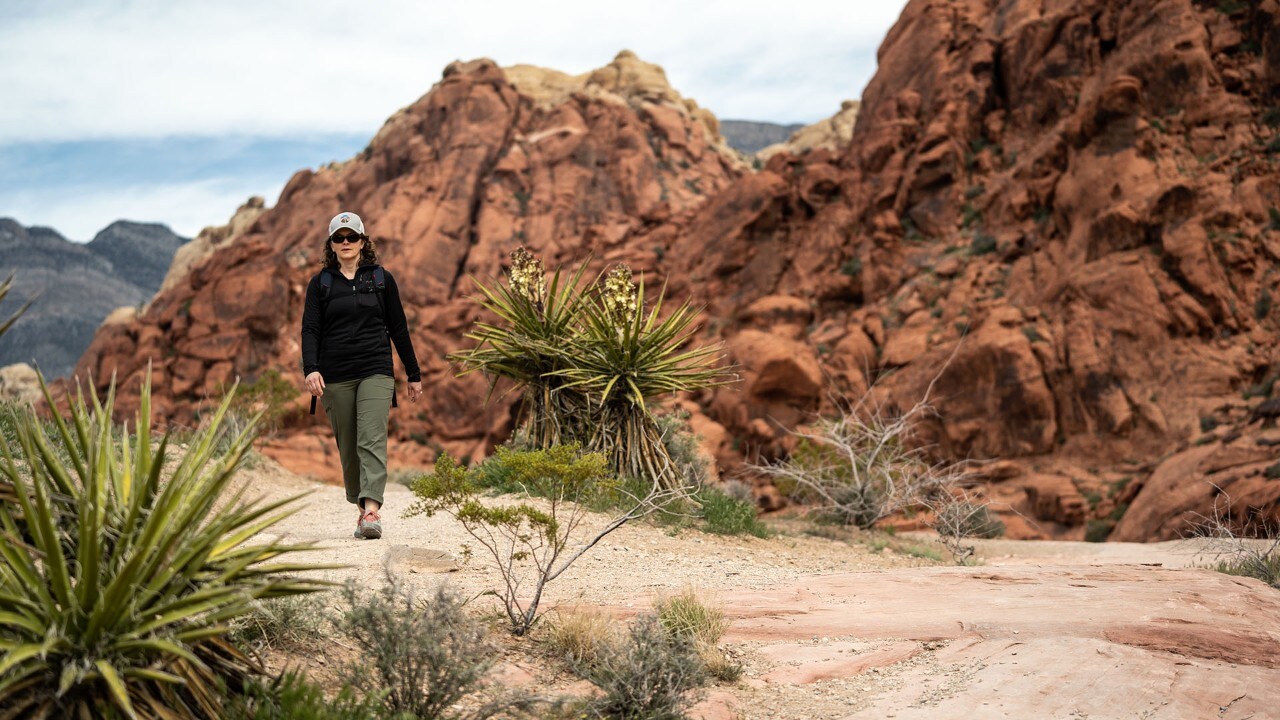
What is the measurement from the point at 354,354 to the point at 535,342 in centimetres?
330

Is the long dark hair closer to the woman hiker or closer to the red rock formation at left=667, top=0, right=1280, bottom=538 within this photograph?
the woman hiker

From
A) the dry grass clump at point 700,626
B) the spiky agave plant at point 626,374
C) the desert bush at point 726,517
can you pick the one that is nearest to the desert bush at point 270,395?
the spiky agave plant at point 626,374

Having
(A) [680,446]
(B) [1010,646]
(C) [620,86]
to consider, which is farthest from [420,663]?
(C) [620,86]

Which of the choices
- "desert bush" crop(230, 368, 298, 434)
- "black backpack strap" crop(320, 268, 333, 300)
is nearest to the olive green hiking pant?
"black backpack strap" crop(320, 268, 333, 300)

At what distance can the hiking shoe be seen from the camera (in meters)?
6.33

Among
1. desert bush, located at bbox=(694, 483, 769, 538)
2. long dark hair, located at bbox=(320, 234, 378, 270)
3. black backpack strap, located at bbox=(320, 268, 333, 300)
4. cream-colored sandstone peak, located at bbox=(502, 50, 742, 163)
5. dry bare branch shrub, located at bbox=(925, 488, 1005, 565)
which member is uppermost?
cream-colored sandstone peak, located at bbox=(502, 50, 742, 163)

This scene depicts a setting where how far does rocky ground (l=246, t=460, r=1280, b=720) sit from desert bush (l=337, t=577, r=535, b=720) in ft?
1.19

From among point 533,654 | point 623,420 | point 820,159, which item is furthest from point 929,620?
point 820,159

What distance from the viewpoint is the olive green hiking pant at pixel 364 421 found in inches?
246

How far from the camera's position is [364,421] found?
624cm

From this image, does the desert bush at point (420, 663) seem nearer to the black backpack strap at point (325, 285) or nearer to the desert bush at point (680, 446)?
the black backpack strap at point (325, 285)

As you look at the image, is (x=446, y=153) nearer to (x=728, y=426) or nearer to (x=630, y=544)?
(x=728, y=426)

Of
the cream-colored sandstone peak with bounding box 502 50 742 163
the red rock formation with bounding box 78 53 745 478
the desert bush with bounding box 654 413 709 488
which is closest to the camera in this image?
the desert bush with bounding box 654 413 709 488

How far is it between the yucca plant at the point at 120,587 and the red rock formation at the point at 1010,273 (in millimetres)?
12748
